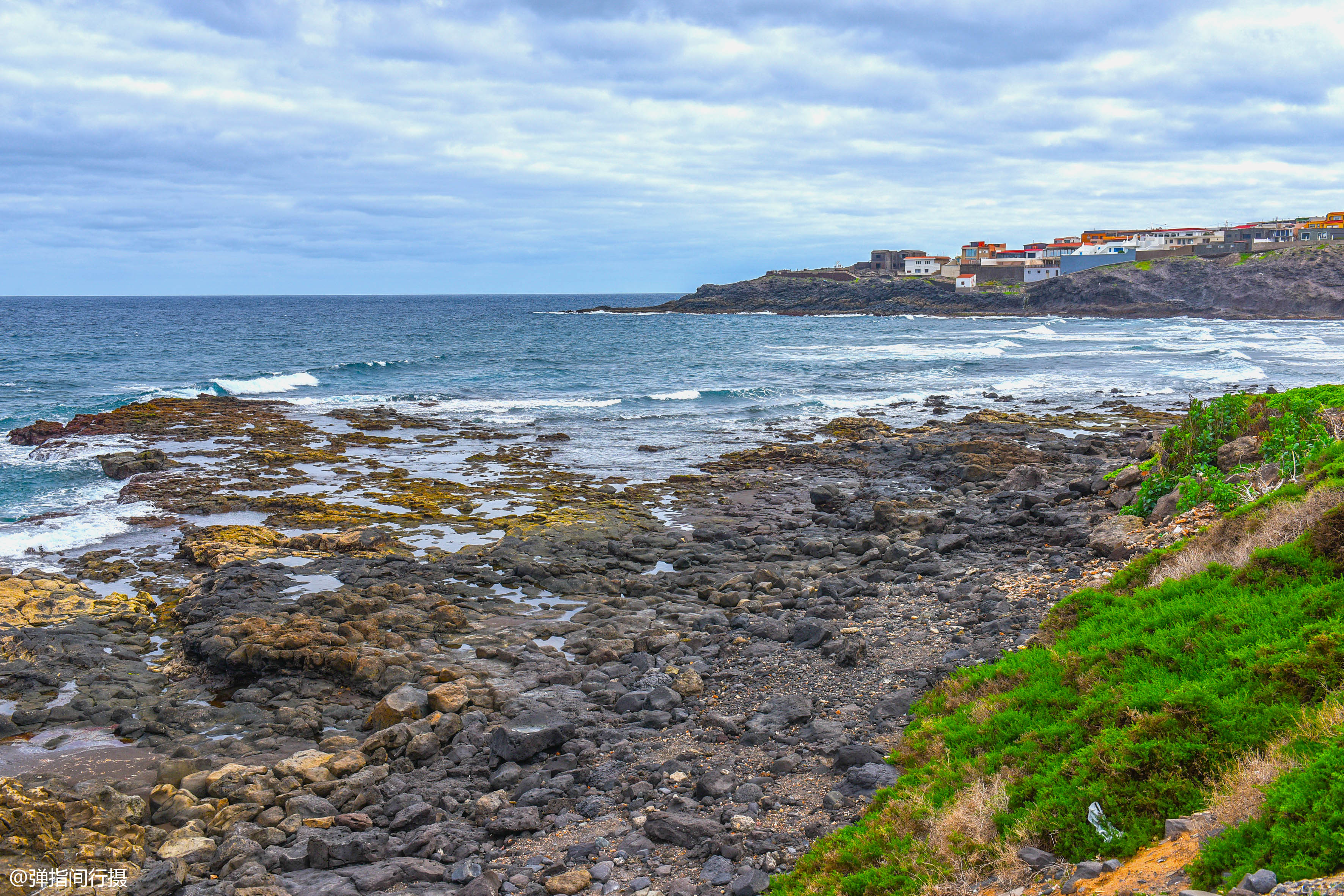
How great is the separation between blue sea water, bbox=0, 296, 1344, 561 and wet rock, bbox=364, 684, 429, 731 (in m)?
13.2

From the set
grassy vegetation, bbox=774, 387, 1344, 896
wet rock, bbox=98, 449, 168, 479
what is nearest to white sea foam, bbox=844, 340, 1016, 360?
wet rock, bbox=98, 449, 168, 479

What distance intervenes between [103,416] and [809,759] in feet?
116

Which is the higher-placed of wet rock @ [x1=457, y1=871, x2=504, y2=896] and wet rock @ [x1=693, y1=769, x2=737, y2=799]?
wet rock @ [x1=693, y1=769, x2=737, y2=799]

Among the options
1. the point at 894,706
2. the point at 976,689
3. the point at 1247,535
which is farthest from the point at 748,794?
the point at 1247,535

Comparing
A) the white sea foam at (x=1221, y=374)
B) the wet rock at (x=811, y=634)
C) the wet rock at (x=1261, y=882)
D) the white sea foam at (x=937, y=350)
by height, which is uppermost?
the white sea foam at (x=937, y=350)

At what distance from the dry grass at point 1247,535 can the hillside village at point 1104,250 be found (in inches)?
5216

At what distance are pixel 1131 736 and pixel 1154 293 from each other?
5107 inches

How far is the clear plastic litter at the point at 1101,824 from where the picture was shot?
17.1 ft

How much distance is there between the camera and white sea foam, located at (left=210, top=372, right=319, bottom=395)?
4678 centimetres

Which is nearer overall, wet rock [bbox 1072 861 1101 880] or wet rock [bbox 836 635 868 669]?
wet rock [bbox 1072 861 1101 880]

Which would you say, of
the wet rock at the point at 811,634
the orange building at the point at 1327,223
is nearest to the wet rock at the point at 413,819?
the wet rock at the point at 811,634

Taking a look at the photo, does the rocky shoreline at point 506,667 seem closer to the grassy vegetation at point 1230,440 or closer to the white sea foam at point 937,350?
the grassy vegetation at point 1230,440

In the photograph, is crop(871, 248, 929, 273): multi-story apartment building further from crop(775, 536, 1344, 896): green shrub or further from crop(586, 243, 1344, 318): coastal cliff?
crop(775, 536, 1344, 896): green shrub

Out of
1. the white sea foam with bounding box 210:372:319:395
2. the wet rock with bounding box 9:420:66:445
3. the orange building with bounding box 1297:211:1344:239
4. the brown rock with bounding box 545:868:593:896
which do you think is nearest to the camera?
the brown rock with bounding box 545:868:593:896
